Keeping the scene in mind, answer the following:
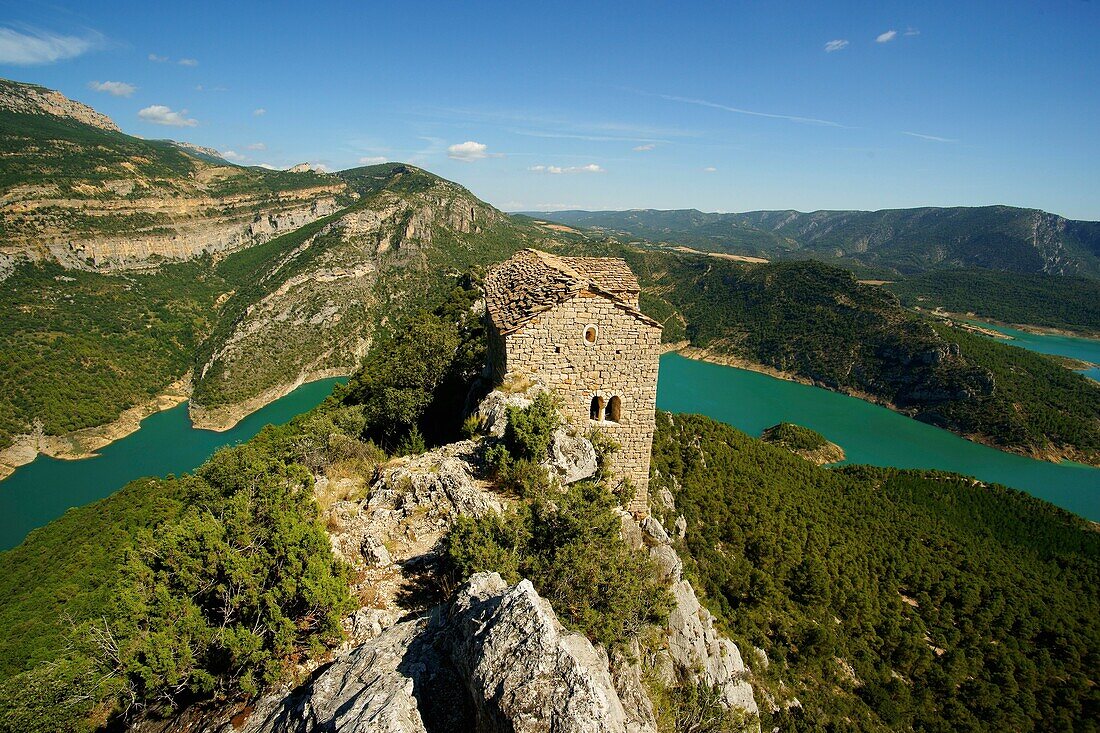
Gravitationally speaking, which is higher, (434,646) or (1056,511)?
(434,646)

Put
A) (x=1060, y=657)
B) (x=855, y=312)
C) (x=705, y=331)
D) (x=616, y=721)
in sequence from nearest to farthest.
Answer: (x=616, y=721), (x=1060, y=657), (x=855, y=312), (x=705, y=331)

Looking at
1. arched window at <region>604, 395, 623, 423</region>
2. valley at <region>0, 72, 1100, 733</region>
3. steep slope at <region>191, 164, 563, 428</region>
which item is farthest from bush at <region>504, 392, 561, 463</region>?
steep slope at <region>191, 164, 563, 428</region>

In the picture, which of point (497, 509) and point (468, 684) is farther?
point (497, 509)

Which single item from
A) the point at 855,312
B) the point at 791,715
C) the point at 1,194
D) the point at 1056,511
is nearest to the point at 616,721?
the point at 791,715

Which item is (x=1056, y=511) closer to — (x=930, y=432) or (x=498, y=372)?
(x=930, y=432)

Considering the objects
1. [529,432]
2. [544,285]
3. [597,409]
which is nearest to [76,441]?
[544,285]

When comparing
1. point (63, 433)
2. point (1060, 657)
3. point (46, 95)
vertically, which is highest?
point (46, 95)

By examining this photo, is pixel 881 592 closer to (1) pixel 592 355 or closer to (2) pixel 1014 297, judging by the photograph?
(1) pixel 592 355
